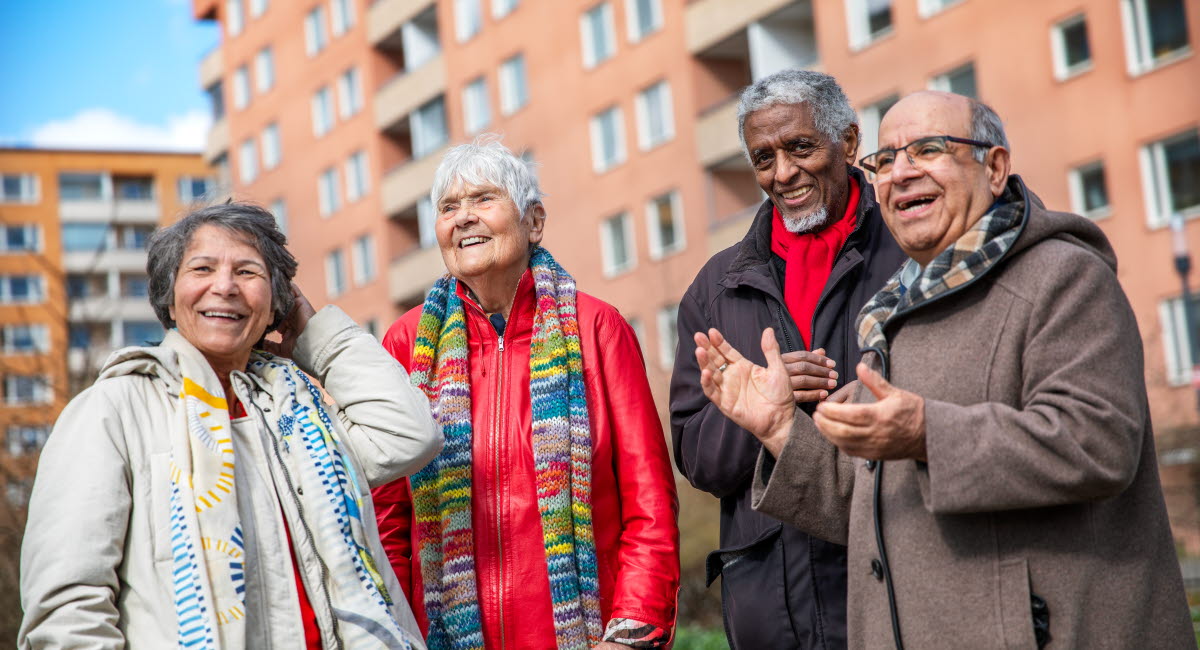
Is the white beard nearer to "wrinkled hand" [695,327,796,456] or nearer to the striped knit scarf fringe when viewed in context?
the striped knit scarf fringe

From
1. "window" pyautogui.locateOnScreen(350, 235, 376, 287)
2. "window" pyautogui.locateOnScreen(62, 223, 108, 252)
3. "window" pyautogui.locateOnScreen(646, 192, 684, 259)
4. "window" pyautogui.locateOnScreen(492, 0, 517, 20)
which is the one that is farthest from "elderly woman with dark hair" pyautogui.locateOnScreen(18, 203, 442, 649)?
"window" pyautogui.locateOnScreen(62, 223, 108, 252)

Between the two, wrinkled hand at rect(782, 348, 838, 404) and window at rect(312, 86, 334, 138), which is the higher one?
window at rect(312, 86, 334, 138)

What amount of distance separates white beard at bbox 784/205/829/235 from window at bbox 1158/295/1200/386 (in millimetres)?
18526

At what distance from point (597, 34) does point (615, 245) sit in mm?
5066

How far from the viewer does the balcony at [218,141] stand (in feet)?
168

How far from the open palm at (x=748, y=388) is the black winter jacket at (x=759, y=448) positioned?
1.62 ft

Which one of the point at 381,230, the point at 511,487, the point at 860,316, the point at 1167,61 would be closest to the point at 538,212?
the point at 511,487

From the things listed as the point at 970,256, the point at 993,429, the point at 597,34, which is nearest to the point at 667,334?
the point at 597,34

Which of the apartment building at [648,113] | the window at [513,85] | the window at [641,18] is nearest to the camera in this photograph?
the apartment building at [648,113]

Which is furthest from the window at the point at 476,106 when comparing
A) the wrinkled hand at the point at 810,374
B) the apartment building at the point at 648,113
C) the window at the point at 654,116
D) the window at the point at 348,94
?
the wrinkled hand at the point at 810,374

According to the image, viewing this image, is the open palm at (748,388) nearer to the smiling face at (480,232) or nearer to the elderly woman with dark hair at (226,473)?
the elderly woman with dark hair at (226,473)

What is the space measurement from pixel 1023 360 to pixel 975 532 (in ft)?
1.35

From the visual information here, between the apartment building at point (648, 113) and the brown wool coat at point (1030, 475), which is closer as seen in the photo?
the brown wool coat at point (1030, 475)

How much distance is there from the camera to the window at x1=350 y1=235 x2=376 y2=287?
4281cm
